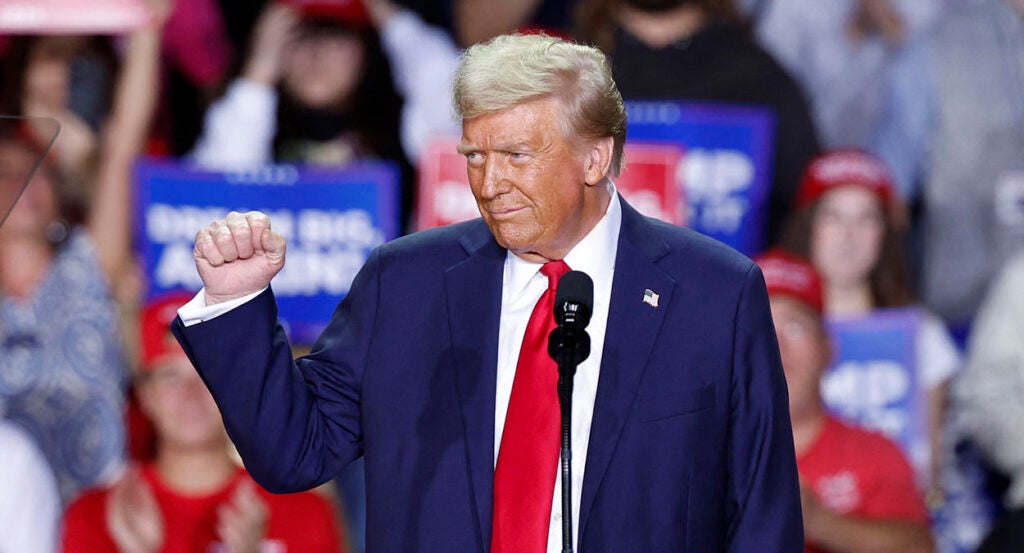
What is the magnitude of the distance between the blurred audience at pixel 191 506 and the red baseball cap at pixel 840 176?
1833 millimetres

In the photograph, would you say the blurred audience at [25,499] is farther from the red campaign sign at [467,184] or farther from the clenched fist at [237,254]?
the clenched fist at [237,254]

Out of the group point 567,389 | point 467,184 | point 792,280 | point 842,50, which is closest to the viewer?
point 567,389

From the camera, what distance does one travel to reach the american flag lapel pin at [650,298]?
202cm

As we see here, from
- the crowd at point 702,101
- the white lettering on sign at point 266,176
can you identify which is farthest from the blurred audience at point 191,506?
the white lettering on sign at point 266,176

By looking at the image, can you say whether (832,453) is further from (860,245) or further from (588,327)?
(588,327)

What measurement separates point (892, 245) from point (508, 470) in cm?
311

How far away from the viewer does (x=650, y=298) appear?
6.63ft

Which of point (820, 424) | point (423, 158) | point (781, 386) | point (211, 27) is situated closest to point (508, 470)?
point (781, 386)

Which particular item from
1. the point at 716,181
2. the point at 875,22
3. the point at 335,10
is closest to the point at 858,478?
the point at 716,181

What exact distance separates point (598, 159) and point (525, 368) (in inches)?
11.8

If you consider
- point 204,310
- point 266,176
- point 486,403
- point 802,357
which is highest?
point 204,310

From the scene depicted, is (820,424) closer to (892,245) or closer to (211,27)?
(892,245)

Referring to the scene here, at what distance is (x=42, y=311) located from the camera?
458cm

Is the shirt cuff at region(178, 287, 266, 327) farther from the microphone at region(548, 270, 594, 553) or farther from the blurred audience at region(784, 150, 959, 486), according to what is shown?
the blurred audience at region(784, 150, 959, 486)
